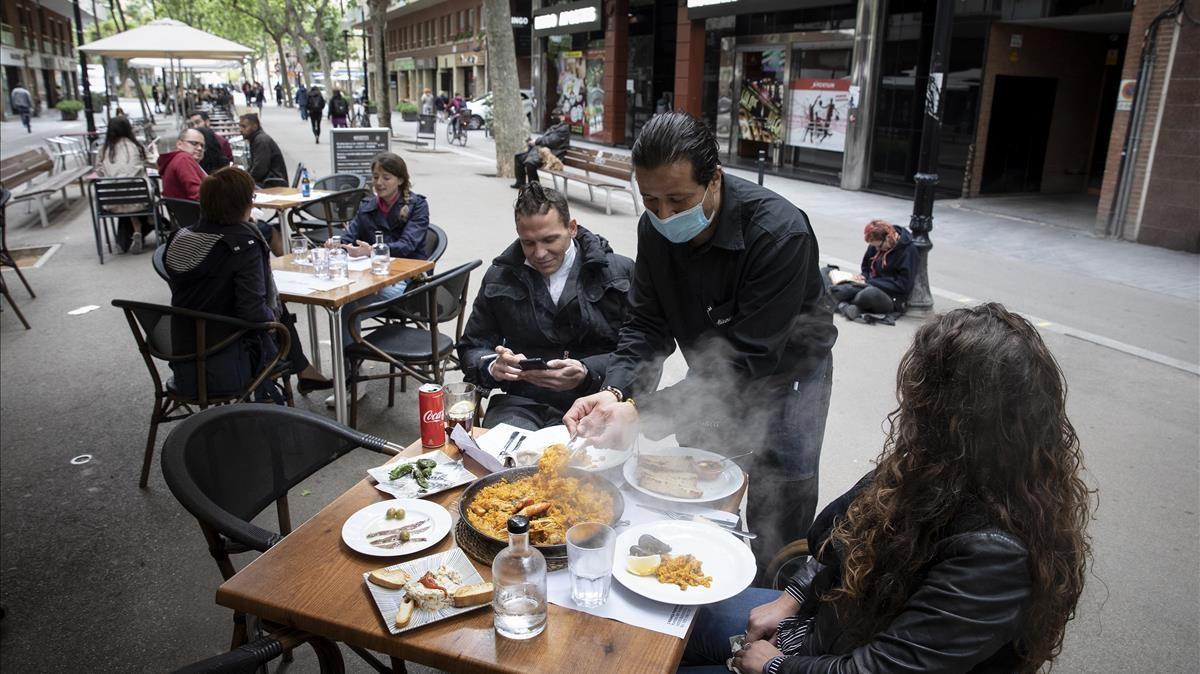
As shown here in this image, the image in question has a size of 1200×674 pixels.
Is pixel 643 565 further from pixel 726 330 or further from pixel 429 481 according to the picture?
pixel 726 330

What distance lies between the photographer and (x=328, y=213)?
325 inches

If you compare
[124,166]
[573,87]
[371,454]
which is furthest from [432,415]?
[573,87]

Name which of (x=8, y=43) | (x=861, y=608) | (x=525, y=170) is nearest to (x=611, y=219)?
(x=525, y=170)

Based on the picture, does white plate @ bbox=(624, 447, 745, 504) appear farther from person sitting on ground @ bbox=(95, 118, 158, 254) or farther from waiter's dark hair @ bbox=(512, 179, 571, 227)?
person sitting on ground @ bbox=(95, 118, 158, 254)

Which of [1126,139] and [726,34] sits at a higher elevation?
[726,34]

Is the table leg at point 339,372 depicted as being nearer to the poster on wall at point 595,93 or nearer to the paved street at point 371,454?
the paved street at point 371,454

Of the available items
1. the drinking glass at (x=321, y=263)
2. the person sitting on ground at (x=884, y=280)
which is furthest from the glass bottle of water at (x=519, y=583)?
the person sitting on ground at (x=884, y=280)

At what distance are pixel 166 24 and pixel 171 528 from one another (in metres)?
13.0

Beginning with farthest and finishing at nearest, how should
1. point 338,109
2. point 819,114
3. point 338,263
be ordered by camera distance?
point 338,109, point 819,114, point 338,263

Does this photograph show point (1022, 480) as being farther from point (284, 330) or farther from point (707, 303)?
point (284, 330)

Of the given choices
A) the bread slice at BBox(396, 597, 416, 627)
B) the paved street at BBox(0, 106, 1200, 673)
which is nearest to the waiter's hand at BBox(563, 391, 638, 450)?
the bread slice at BBox(396, 597, 416, 627)

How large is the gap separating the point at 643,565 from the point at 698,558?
6.7 inches

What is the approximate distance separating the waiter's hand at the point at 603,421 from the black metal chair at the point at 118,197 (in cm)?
873

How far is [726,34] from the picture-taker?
1848 cm
